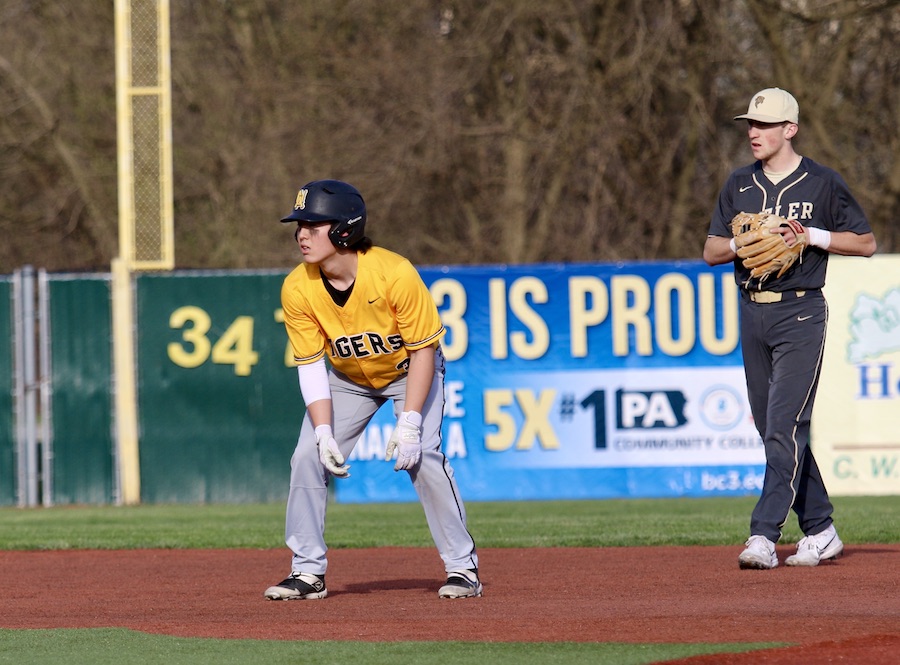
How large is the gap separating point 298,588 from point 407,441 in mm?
913

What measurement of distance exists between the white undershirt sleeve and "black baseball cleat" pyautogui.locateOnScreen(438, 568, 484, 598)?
3.26 ft

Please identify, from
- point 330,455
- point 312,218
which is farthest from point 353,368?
point 312,218

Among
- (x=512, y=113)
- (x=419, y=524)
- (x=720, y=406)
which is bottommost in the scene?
(x=419, y=524)

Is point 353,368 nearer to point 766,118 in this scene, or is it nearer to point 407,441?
point 407,441

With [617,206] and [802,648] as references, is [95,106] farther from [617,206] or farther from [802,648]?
[802,648]

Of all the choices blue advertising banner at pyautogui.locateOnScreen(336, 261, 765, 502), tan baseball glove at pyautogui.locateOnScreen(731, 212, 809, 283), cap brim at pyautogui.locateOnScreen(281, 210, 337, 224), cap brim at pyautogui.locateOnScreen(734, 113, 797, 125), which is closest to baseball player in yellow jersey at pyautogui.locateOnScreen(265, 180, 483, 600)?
cap brim at pyautogui.locateOnScreen(281, 210, 337, 224)

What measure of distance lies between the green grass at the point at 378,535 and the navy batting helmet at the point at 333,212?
1851mm

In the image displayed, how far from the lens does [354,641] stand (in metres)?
5.28

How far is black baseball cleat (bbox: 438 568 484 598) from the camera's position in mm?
6508

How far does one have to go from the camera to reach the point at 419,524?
11.1 meters

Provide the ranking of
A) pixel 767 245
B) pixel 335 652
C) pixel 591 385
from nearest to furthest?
pixel 335 652
pixel 767 245
pixel 591 385

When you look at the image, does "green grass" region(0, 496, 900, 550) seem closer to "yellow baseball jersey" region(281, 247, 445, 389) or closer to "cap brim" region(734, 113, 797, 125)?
"cap brim" region(734, 113, 797, 125)

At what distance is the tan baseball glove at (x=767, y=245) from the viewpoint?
7008 millimetres

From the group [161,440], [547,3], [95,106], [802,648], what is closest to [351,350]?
[802,648]
